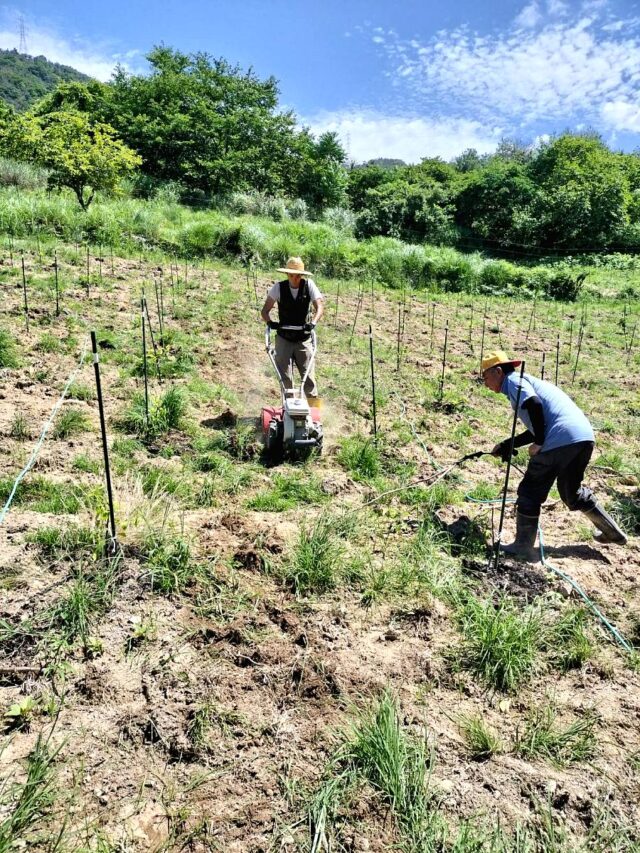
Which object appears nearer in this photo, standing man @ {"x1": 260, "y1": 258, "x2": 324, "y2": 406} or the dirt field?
the dirt field

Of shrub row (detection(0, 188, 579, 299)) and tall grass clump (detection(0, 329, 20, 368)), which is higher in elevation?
shrub row (detection(0, 188, 579, 299))

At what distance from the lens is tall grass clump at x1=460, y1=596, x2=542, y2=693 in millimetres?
3133

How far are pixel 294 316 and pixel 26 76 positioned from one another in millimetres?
134932

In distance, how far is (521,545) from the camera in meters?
4.42

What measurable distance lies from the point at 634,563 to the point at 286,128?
32214 mm

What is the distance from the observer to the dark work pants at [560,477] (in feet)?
13.8

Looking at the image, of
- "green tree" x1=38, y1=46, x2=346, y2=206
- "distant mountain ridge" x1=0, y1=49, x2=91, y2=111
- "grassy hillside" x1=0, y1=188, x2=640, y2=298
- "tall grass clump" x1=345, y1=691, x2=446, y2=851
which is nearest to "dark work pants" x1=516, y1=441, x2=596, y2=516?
"tall grass clump" x1=345, y1=691, x2=446, y2=851

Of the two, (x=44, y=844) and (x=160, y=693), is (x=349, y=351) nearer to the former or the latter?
(x=160, y=693)

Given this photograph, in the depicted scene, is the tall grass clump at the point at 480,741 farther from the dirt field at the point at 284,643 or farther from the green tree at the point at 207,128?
the green tree at the point at 207,128

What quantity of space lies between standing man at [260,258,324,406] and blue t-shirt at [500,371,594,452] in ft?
7.27

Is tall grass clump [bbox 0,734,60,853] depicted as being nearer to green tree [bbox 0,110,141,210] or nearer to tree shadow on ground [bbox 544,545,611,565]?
tree shadow on ground [bbox 544,545,611,565]

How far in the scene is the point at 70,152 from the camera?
42.8 ft

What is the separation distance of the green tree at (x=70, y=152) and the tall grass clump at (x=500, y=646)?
1340 centimetres

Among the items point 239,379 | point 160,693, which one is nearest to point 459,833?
point 160,693
